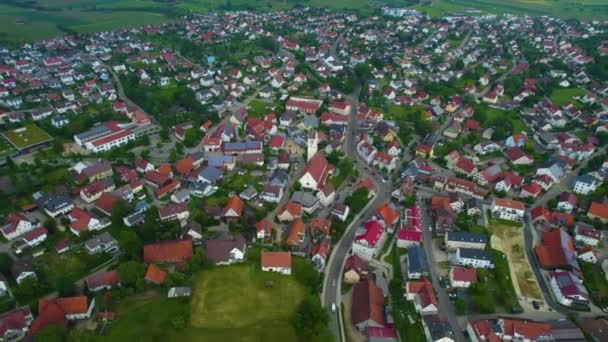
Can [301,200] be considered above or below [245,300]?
above

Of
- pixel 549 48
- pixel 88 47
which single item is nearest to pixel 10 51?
pixel 88 47

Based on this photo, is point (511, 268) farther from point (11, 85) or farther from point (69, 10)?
point (69, 10)

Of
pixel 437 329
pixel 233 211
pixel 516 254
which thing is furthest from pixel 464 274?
pixel 233 211

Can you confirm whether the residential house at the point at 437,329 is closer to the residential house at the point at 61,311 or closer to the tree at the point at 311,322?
the tree at the point at 311,322

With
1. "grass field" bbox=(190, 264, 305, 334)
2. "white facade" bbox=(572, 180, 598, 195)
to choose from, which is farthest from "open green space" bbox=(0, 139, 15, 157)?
"white facade" bbox=(572, 180, 598, 195)

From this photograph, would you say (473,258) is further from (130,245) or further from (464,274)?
(130,245)

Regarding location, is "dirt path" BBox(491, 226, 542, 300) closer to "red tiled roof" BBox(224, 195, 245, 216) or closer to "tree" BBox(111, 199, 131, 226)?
"red tiled roof" BBox(224, 195, 245, 216)
